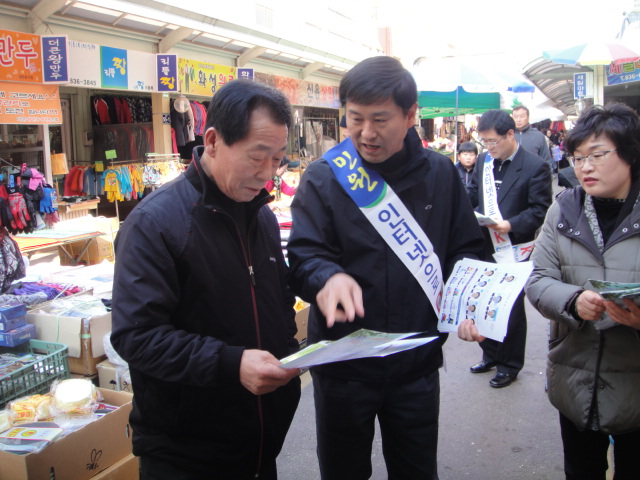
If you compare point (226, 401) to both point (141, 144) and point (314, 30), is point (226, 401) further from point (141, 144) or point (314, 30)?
point (314, 30)

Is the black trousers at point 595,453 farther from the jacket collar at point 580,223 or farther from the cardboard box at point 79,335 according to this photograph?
the cardboard box at point 79,335

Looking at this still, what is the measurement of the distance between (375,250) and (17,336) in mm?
2646

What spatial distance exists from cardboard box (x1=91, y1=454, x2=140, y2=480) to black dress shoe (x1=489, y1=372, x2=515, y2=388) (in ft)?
9.10

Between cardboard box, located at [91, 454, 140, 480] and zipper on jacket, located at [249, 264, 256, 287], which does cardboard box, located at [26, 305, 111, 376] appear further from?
zipper on jacket, located at [249, 264, 256, 287]

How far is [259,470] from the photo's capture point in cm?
190

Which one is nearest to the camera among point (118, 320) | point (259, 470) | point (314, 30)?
point (118, 320)

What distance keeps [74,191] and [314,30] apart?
943 cm

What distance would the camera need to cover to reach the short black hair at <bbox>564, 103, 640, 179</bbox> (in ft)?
6.99

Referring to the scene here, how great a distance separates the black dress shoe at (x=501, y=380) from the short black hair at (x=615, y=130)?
8.65 ft

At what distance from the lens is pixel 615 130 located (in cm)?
213

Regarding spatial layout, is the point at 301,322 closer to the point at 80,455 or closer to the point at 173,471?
the point at 80,455

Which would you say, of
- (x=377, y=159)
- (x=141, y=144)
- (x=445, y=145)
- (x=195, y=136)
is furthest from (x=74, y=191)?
(x=445, y=145)

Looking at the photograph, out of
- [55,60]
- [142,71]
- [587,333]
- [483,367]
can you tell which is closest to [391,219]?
[587,333]

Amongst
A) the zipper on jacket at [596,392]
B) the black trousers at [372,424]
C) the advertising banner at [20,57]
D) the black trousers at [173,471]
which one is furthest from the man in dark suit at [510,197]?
the advertising banner at [20,57]
